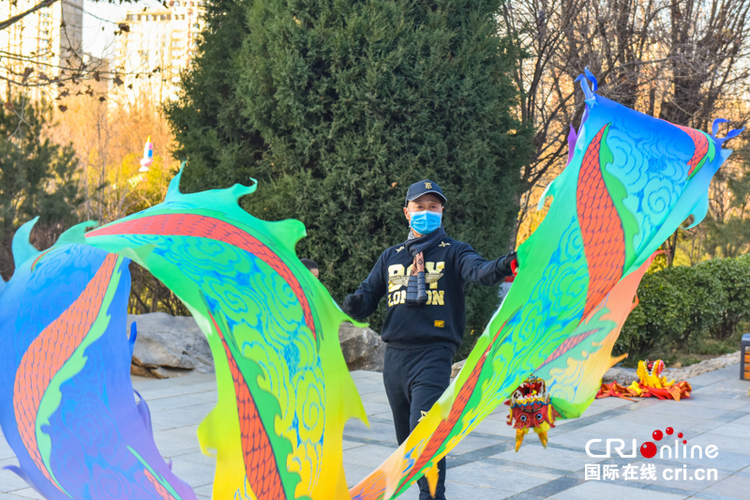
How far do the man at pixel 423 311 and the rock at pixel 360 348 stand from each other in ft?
19.0

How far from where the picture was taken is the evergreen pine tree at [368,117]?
9328 millimetres

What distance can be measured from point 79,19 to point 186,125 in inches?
98.4

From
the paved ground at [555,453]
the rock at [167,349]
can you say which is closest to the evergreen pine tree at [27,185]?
the rock at [167,349]

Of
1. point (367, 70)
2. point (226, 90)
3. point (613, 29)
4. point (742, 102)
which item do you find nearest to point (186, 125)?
point (226, 90)

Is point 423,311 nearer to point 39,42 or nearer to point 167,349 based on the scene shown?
point 167,349

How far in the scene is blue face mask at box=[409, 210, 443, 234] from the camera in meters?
4.18

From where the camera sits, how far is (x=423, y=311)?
4.01m

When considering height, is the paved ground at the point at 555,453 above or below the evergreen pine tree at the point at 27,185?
below

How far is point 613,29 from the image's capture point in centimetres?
1193

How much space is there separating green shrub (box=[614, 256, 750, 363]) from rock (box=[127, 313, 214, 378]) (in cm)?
626

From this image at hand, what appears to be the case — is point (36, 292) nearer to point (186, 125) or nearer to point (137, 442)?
point (137, 442)

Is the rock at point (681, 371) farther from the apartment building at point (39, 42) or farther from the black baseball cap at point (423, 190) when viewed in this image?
the apartment building at point (39, 42)

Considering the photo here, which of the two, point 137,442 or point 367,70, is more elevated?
point 367,70

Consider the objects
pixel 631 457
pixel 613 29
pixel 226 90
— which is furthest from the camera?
pixel 613 29
